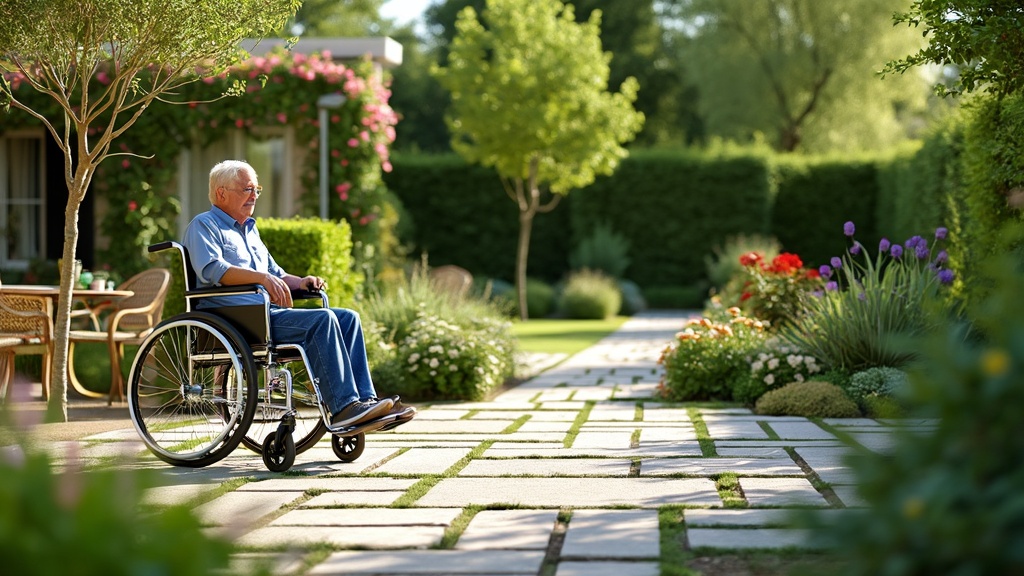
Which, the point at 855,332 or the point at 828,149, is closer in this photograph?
the point at 855,332

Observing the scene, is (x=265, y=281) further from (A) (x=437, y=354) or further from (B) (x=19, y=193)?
(B) (x=19, y=193)

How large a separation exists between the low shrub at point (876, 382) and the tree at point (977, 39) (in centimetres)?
165

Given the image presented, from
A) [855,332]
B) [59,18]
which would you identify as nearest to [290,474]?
[59,18]

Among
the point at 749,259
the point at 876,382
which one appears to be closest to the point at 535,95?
the point at 749,259

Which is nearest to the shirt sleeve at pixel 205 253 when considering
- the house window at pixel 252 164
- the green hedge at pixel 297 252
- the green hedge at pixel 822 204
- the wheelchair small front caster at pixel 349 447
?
the wheelchair small front caster at pixel 349 447

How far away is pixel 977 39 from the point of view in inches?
173

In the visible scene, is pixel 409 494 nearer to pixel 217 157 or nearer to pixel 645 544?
pixel 645 544

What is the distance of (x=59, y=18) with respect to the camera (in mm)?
5156

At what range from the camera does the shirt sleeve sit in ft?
14.0

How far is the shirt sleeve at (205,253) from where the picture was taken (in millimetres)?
4254

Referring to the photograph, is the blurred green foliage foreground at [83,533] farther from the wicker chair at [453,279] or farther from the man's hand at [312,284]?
the wicker chair at [453,279]

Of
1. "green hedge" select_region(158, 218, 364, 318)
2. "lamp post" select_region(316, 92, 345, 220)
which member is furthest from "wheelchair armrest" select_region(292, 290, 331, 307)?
"lamp post" select_region(316, 92, 345, 220)

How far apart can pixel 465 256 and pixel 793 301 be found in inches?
420

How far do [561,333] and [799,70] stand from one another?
14.0 meters
